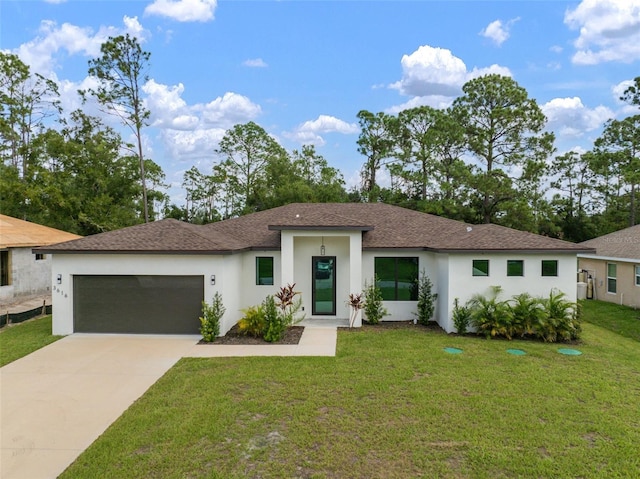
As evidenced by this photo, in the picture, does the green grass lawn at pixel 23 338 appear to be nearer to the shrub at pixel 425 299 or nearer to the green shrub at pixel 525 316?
the shrub at pixel 425 299

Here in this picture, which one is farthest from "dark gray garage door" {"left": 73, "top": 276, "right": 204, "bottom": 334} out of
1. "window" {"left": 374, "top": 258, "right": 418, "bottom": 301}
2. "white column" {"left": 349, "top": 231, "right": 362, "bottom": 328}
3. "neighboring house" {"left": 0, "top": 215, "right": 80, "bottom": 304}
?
"neighboring house" {"left": 0, "top": 215, "right": 80, "bottom": 304}

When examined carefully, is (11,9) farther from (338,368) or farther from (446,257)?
(446,257)

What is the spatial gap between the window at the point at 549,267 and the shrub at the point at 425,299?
3420 mm

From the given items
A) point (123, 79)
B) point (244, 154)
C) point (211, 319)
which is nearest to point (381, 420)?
point (211, 319)

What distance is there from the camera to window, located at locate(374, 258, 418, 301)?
13.3m

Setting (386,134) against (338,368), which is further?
(386,134)

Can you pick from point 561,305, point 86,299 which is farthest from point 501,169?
point 86,299

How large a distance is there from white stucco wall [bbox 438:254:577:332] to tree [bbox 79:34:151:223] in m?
22.2

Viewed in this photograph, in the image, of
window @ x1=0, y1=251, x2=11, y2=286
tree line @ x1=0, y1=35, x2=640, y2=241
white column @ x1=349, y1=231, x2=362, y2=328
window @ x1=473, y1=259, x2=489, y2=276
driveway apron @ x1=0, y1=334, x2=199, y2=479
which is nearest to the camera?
driveway apron @ x1=0, y1=334, x2=199, y2=479

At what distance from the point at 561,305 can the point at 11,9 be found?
20202 mm

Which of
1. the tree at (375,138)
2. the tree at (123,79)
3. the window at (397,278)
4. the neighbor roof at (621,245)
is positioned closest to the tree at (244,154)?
the tree at (375,138)

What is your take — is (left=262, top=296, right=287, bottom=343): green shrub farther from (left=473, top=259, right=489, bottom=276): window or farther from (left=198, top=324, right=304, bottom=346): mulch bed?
(left=473, top=259, right=489, bottom=276): window

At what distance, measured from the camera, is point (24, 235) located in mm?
17469

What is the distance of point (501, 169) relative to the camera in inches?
1027
